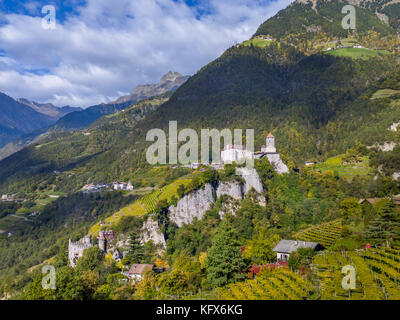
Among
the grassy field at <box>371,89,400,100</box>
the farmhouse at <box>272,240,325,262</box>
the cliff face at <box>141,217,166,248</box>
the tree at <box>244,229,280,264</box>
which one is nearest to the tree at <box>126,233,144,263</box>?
the cliff face at <box>141,217,166,248</box>

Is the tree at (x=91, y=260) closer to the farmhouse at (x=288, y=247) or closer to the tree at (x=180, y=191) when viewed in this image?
the tree at (x=180, y=191)

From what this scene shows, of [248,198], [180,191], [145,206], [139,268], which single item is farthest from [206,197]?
[139,268]

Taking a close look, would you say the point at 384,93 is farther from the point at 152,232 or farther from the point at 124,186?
the point at 152,232

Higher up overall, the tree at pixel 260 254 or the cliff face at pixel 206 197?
the cliff face at pixel 206 197

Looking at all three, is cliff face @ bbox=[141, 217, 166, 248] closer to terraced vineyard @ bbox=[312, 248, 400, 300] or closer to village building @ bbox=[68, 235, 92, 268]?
village building @ bbox=[68, 235, 92, 268]

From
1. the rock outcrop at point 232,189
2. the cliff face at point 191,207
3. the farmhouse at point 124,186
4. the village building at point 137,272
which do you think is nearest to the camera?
the village building at point 137,272

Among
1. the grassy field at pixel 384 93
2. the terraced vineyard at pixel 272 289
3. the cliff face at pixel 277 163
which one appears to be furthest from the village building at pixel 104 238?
the grassy field at pixel 384 93
